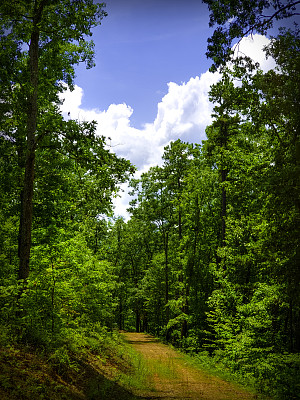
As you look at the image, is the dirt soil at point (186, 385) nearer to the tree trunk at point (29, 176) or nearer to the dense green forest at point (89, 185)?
the dense green forest at point (89, 185)

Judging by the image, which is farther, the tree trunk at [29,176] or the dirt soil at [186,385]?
the tree trunk at [29,176]

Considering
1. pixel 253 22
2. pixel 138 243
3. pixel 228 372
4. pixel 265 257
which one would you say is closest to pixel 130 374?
pixel 228 372

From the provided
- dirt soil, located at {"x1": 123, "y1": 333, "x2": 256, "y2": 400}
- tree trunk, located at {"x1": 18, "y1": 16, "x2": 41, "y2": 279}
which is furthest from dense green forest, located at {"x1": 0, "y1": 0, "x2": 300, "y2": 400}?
dirt soil, located at {"x1": 123, "y1": 333, "x2": 256, "y2": 400}

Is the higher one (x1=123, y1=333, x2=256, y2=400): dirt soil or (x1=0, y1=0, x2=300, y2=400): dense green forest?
(x1=0, y1=0, x2=300, y2=400): dense green forest

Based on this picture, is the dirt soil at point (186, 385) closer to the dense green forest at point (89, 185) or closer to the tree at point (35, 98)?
the dense green forest at point (89, 185)

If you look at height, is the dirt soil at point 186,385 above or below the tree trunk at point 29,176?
below

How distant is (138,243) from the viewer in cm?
4000

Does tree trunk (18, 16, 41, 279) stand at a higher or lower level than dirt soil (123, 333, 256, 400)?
higher

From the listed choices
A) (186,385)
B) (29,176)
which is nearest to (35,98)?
(29,176)

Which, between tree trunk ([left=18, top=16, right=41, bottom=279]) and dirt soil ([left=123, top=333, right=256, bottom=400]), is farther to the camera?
tree trunk ([left=18, top=16, right=41, bottom=279])

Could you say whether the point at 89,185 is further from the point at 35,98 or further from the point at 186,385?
the point at 186,385

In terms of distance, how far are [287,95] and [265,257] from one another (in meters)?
5.28

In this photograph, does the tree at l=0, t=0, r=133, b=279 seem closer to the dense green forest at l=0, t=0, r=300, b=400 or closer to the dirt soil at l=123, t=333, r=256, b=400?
the dense green forest at l=0, t=0, r=300, b=400

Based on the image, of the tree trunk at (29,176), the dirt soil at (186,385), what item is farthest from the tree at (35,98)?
the dirt soil at (186,385)
